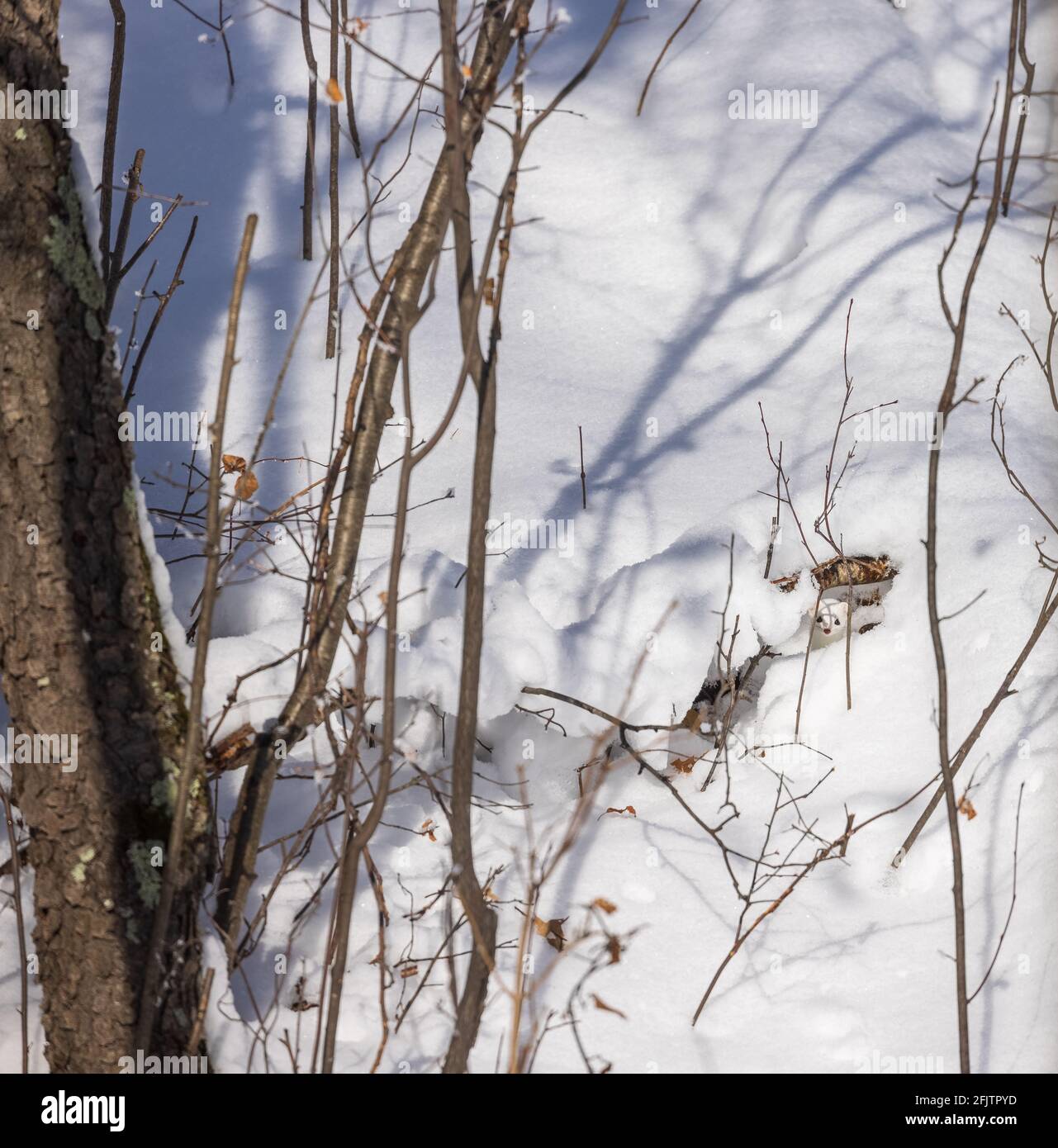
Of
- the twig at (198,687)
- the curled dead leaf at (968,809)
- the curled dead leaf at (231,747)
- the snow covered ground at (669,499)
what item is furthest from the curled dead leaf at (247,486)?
the curled dead leaf at (968,809)

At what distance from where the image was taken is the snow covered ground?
1902 millimetres

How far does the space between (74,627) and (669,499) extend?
1.79m

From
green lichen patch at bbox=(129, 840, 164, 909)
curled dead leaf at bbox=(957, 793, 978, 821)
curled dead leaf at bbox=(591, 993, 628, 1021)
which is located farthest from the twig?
curled dead leaf at bbox=(957, 793, 978, 821)

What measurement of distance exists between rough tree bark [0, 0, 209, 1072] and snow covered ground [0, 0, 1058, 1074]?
144 millimetres

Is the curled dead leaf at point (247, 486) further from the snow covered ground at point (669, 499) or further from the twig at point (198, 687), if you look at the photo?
the twig at point (198, 687)

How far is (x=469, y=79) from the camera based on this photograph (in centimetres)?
162

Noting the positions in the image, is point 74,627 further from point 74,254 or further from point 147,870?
point 74,254

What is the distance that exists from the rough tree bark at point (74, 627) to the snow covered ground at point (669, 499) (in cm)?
14

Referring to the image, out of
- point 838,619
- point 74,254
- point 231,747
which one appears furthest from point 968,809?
point 74,254

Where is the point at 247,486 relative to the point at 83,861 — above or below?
above

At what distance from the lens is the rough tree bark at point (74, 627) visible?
4.78 ft

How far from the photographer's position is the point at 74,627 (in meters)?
1.49

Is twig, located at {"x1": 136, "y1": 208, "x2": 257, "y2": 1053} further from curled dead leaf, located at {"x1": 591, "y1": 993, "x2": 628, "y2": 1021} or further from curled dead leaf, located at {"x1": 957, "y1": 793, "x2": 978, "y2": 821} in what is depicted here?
curled dead leaf, located at {"x1": 957, "y1": 793, "x2": 978, "y2": 821}
